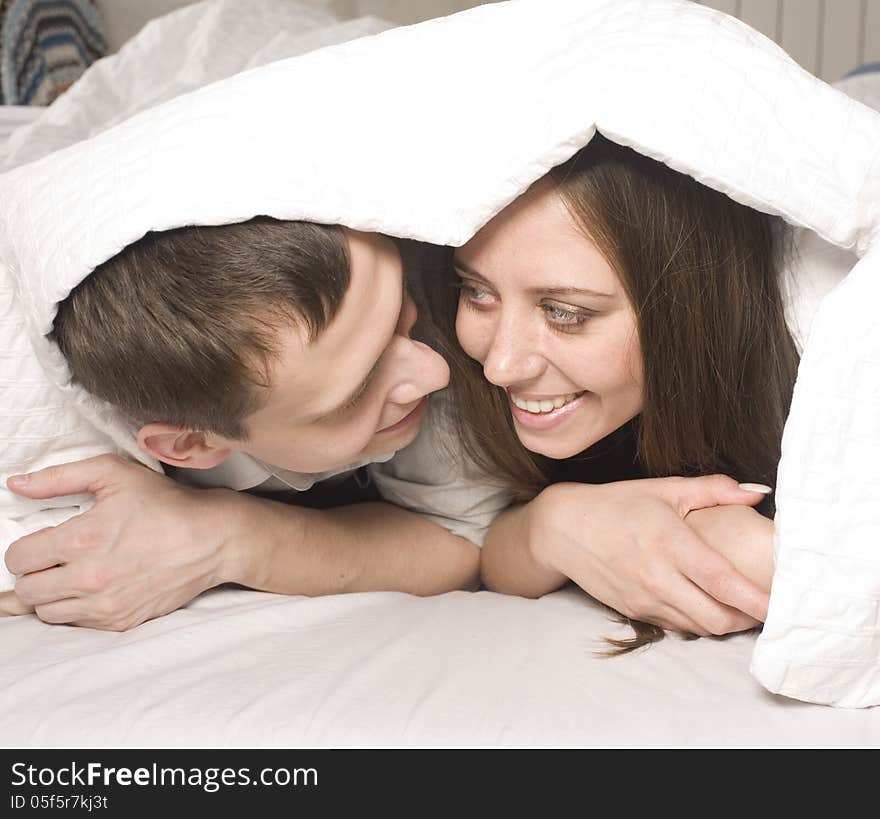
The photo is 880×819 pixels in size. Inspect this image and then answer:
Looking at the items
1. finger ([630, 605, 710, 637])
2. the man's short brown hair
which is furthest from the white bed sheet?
the man's short brown hair

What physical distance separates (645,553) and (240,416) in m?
0.41

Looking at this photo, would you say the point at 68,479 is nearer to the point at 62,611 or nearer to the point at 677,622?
the point at 62,611

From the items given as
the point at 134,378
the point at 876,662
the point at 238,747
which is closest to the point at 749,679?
the point at 876,662

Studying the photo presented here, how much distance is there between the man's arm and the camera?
42.1 inches

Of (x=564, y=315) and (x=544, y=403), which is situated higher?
(x=564, y=315)

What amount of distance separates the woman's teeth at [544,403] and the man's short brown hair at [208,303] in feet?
0.91

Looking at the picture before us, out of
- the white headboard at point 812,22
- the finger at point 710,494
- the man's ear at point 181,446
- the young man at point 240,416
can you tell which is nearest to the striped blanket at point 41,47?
the white headboard at point 812,22

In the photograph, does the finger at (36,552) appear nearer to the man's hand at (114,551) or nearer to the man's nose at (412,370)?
the man's hand at (114,551)

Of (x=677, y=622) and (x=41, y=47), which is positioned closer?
(x=677, y=622)

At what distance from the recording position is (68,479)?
111 cm

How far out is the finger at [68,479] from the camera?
110 cm

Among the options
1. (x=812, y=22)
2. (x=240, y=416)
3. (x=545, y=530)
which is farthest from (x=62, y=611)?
(x=812, y=22)

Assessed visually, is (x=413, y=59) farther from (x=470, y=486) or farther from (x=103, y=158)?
(x=470, y=486)

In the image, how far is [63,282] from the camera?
3.01 ft
